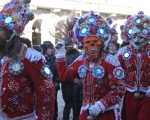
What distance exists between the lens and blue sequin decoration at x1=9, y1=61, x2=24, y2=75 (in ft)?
10.6

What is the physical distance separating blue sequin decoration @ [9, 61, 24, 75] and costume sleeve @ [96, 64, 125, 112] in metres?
1.27

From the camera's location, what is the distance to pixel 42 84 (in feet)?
10.7

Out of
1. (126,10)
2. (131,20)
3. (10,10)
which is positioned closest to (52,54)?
(131,20)

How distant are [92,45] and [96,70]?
308 mm

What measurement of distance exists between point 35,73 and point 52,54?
438 centimetres

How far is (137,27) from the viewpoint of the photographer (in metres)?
5.47

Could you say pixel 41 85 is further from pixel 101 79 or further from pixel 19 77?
pixel 101 79

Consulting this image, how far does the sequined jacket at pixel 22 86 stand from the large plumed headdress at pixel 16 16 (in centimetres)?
22

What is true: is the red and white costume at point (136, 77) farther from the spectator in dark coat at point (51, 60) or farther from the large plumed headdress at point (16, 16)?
the large plumed headdress at point (16, 16)

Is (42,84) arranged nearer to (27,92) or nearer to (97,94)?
(27,92)

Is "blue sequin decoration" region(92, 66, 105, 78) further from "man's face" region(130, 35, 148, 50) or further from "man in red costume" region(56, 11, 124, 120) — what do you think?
"man's face" region(130, 35, 148, 50)

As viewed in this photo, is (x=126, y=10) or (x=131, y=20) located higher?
(x=131, y=20)

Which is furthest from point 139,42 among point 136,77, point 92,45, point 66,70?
point 66,70

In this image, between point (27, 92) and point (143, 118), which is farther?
point (143, 118)
